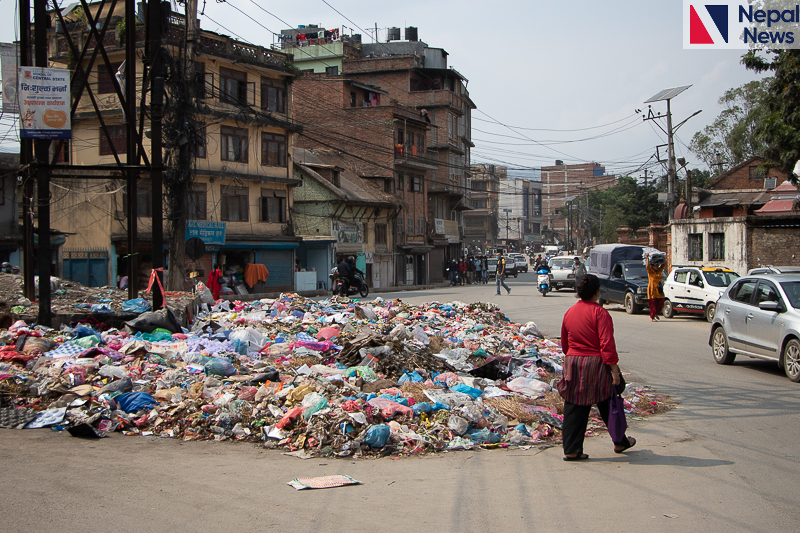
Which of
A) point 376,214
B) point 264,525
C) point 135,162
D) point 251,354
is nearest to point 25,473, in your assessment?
point 264,525

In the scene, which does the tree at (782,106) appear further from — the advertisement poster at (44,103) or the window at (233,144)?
the window at (233,144)

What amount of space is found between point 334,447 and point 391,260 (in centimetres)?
4279

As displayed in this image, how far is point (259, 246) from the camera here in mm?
36250

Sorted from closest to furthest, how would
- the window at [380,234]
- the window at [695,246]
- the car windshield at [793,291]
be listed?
the car windshield at [793,291], the window at [695,246], the window at [380,234]

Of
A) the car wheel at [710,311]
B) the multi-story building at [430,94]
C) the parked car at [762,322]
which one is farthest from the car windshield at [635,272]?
the multi-story building at [430,94]

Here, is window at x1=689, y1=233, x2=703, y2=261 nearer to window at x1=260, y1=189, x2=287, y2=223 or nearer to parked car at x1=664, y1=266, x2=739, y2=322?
parked car at x1=664, y1=266, x2=739, y2=322

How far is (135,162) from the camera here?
13.2 meters

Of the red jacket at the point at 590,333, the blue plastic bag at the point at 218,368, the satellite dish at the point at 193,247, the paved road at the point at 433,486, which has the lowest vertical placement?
the paved road at the point at 433,486

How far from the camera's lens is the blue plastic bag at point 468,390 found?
7900 millimetres

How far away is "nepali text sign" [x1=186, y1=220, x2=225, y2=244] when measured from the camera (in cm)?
3114

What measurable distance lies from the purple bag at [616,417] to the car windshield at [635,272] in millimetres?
18277

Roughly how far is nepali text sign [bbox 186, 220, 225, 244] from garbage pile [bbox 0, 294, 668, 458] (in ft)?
66.4

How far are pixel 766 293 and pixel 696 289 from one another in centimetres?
945

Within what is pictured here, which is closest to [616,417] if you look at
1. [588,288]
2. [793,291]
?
[588,288]
